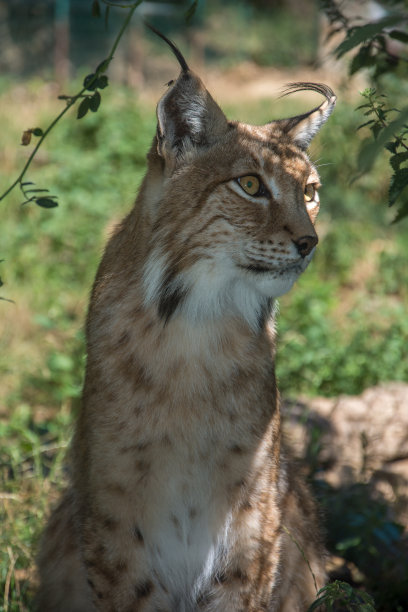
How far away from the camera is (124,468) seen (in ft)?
9.48

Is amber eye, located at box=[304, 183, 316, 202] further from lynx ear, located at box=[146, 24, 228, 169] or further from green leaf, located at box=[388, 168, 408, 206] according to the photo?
green leaf, located at box=[388, 168, 408, 206]

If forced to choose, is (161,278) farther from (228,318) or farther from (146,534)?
(146,534)

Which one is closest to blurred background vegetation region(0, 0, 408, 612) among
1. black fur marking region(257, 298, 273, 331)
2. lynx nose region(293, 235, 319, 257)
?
lynx nose region(293, 235, 319, 257)

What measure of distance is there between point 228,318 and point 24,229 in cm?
470

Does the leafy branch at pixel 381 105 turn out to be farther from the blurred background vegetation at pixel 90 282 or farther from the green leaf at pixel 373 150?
the blurred background vegetation at pixel 90 282

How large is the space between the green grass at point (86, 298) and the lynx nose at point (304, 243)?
1092mm

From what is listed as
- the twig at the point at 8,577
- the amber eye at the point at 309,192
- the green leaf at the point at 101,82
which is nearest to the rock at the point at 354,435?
the twig at the point at 8,577

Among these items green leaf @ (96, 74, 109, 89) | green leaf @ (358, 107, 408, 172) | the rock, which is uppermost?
green leaf @ (358, 107, 408, 172)

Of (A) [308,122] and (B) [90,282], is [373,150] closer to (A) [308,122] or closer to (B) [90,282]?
(A) [308,122]

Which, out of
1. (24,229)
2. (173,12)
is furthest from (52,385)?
→ (173,12)

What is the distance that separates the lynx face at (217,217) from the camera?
9.10 ft

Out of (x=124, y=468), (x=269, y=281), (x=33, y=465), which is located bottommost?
(x=33, y=465)

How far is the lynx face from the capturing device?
277 centimetres

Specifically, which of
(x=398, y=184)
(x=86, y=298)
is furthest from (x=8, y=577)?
(x=86, y=298)
